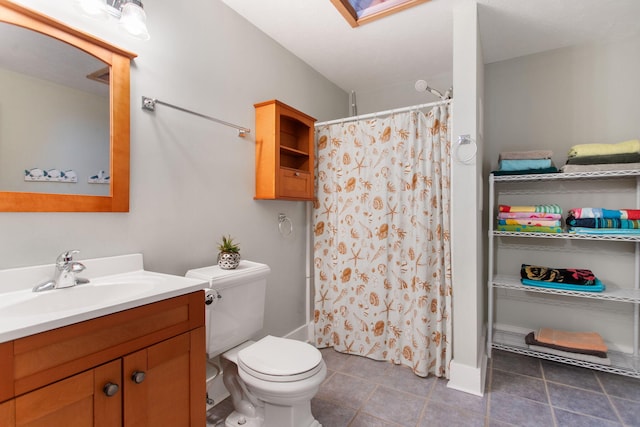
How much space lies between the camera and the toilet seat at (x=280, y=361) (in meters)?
1.35

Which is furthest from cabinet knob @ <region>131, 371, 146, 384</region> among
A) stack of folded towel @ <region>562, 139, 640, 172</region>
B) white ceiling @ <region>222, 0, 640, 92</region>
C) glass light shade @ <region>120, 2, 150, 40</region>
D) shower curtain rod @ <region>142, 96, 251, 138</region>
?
stack of folded towel @ <region>562, 139, 640, 172</region>

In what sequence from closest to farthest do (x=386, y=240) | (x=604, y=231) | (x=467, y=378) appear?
1. (x=467, y=378)
2. (x=604, y=231)
3. (x=386, y=240)

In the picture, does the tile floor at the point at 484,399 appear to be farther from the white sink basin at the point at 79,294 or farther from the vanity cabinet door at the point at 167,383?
the white sink basin at the point at 79,294

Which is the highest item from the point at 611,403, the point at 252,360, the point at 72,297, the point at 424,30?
the point at 424,30

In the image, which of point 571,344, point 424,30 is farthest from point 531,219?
point 424,30

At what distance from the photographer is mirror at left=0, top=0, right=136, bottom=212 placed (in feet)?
3.64

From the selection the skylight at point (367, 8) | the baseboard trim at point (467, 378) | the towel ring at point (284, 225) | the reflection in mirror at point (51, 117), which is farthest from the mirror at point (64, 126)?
the baseboard trim at point (467, 378)

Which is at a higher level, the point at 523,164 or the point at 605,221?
the point at 523,164

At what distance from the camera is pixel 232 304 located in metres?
1.60

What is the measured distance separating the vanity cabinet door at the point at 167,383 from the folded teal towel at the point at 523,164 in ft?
7.67

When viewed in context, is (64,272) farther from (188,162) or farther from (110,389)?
(188,162)

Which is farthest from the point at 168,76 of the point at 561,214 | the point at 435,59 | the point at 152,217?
the point at 561,214

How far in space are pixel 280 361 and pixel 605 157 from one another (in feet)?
7.87

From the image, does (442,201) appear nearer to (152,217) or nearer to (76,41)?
(152,217)
